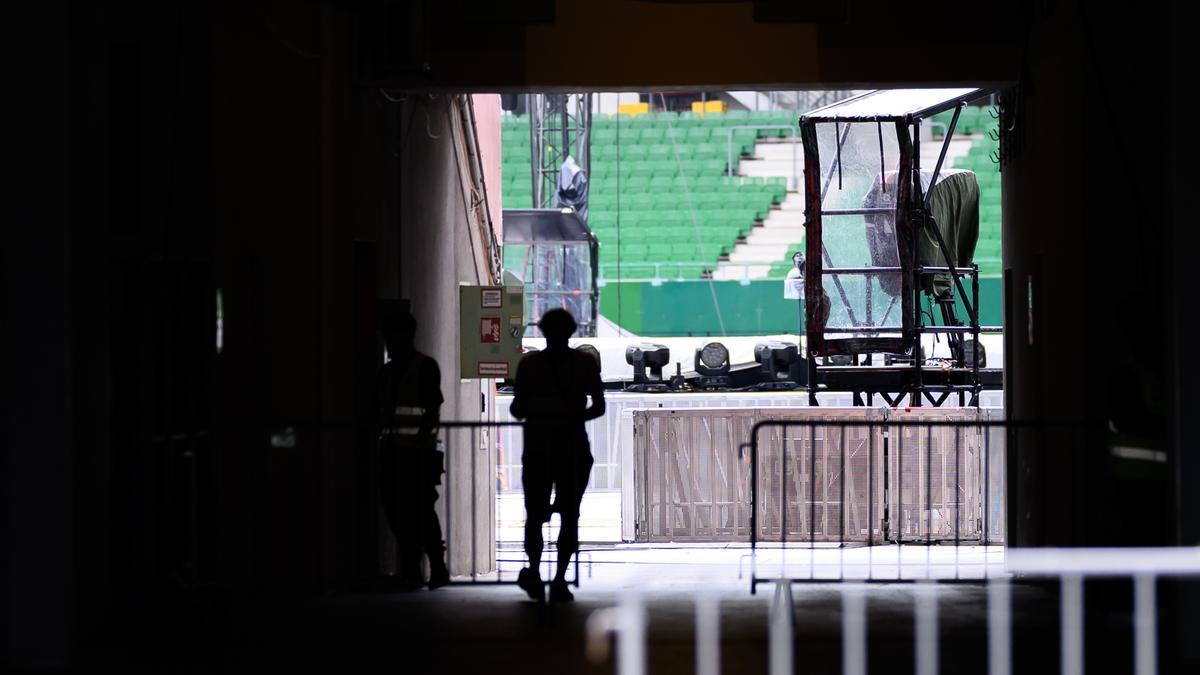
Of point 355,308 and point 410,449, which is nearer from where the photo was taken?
point 410,449

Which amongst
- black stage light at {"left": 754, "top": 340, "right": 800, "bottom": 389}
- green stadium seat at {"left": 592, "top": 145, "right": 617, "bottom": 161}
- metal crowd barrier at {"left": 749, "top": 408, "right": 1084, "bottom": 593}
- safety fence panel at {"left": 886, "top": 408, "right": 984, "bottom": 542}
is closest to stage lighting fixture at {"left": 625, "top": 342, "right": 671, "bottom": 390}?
black stage light at {"left": 754, "top": 340, "right": 800, "bottom": 389}

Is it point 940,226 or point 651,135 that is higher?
point 651,135

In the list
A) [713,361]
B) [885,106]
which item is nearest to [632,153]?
[713,361]

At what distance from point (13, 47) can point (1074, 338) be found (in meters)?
6.47

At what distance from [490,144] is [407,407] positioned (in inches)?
376

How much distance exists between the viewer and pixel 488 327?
14.9m

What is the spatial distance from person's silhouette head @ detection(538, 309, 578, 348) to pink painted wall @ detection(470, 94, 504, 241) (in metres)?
8.26

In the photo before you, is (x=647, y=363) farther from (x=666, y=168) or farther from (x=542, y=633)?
(x=542, y=633)

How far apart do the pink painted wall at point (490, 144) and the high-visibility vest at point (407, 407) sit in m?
7.43

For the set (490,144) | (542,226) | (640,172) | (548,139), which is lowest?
(542,226)

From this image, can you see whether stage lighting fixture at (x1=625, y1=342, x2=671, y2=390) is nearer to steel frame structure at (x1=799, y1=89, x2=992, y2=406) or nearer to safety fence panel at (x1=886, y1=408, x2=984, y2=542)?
steel frame structure at (x1=799, y1=89, x2=992, y2=406)

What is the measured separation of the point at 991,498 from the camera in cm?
1482

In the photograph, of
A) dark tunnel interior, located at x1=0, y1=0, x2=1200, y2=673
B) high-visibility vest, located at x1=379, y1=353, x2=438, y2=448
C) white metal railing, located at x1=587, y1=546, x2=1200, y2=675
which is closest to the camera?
white metal railing, located at x1=587, y1=546, x2=1200, y2=675

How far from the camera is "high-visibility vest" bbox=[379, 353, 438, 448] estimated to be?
9.91 m
